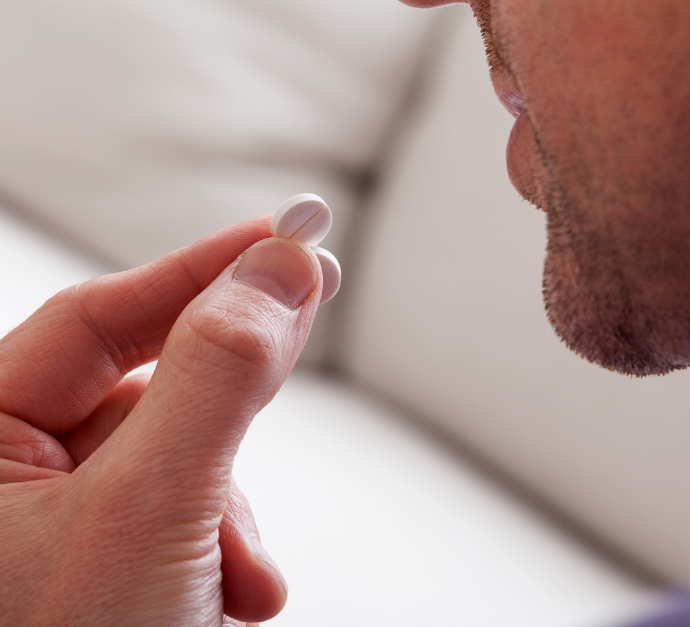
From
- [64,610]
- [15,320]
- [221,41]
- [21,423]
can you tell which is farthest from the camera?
[221,41]

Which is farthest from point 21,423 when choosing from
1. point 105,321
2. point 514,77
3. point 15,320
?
point 514,77

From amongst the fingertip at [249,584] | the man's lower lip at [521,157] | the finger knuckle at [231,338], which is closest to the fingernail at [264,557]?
the fingertip at [249,584]

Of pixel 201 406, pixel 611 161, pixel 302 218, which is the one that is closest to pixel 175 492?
pixel 201 406

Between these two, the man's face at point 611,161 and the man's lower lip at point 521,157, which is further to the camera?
the man's lower lip at point 521,157

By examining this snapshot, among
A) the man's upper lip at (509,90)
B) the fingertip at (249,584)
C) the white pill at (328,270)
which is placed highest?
the man's upper lip at (509,90)

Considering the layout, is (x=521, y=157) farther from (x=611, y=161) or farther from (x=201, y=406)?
(x=201, y=406)

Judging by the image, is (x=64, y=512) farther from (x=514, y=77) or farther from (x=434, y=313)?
(x=434, y=313)

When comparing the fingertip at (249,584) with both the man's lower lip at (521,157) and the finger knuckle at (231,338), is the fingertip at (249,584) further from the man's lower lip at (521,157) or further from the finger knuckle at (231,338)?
the man's lower lip at (521,157)

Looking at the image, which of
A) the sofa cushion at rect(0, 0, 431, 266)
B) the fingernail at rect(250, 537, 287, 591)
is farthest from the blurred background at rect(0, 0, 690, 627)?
the fingernail at rect(250, 537, 287, 591)
